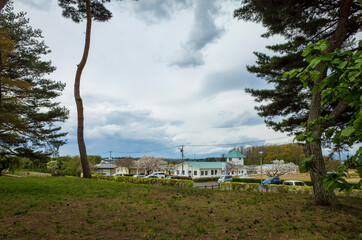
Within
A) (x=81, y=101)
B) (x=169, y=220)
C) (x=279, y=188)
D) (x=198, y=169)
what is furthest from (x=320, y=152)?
(x=198, y=169)

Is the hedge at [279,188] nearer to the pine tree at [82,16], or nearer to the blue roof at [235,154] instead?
the pine tree at [82,16]

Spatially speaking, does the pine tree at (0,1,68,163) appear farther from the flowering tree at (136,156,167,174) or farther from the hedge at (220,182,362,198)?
the flowering tree at (136,156,167,174)

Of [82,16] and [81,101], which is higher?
[82,16]

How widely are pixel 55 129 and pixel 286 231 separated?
21331mm

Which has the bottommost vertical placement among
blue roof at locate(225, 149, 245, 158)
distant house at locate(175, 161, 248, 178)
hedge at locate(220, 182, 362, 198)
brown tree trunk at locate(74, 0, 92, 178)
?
distant house at locate(175, 161, 248, 178)

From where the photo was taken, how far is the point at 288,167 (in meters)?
43.0

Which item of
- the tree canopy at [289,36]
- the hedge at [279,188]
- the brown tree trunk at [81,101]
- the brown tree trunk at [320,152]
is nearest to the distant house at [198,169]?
the hedge at [279,188]

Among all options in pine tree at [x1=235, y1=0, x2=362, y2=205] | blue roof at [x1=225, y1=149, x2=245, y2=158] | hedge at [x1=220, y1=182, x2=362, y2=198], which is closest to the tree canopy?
pine tree at [x1=235, y1=0, x2=362, y2=205]

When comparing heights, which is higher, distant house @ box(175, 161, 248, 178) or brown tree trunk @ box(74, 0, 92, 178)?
A: brown tree trunk @ box(74, 0, 92, 178)

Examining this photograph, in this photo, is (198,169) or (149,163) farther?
(198,169)

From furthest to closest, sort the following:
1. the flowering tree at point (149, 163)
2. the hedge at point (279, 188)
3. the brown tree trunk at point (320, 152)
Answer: the flowering tree at point (149, 163), the hedge at point (279, 188), the brown tree trunk at point (320, 152)

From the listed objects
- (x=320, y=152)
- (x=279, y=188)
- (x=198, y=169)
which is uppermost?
(x=320, y=152)

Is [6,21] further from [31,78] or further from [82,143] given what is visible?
[82,143]

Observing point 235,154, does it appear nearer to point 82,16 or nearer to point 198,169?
point 198,169
